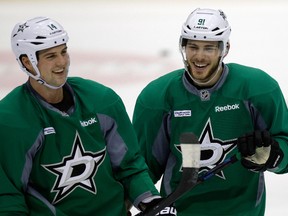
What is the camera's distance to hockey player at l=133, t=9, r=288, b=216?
3311 millimetres

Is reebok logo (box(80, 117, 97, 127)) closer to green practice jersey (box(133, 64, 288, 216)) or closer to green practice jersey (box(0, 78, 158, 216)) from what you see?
green practice jersey (box(0, 78, 158, 216))

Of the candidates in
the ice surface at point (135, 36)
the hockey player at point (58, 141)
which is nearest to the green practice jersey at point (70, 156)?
the hockey player at point (58, 141)

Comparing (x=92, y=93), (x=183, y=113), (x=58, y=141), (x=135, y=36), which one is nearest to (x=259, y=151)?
(x=183, y=113)

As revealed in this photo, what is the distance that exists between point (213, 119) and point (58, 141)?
2.33 feet

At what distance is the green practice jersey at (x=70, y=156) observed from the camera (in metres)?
2.85

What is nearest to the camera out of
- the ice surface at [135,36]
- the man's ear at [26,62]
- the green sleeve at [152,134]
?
the man's ear at [26,62]

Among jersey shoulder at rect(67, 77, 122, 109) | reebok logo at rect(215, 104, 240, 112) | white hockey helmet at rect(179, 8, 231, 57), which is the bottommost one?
reebok logo at rect(215, 104, 240, 112)

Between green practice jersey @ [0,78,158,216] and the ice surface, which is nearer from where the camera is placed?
green practice jersey @ [0,78,158,216]

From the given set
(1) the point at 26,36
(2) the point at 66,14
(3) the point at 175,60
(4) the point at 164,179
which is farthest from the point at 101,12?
(1) the point at 26,36

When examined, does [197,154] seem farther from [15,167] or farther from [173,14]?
[173,14]

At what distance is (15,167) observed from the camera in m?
2.85

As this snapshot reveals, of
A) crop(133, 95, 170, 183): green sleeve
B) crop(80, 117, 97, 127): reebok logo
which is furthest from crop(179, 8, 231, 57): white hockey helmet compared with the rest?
crop(80, 117, 97, 127): reebok logo

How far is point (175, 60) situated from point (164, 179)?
1.62 meters

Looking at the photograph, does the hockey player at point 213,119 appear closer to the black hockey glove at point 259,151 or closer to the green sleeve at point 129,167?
the black hockey glove at point 259,151
